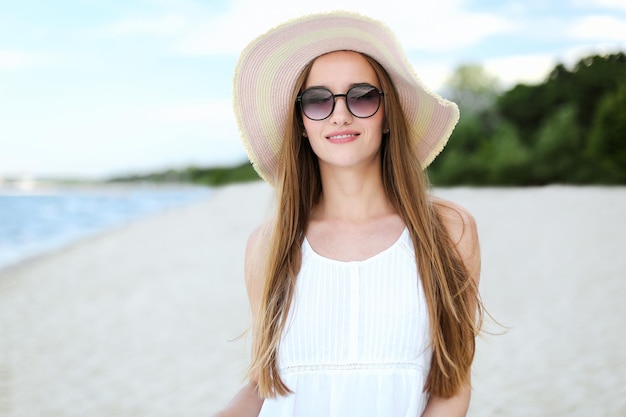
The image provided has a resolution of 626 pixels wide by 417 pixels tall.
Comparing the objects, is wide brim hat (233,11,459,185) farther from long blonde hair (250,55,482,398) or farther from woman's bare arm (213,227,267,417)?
woman's bare arm (213,227,267,417)

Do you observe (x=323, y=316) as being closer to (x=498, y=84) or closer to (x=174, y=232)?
(x=174, y=232)

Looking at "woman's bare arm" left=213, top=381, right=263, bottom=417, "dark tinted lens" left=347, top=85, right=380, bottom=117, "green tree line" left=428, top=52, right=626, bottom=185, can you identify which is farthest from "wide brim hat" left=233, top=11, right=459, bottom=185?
"green tree line" left=428, top=52, right=626, bottom=185

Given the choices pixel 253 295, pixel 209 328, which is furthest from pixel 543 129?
pixel 253 295

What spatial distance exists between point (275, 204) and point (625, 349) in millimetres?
4415

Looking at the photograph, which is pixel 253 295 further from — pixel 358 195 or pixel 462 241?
pixel 462 241

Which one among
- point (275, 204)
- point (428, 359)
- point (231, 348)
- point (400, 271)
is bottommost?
point (231, 348)

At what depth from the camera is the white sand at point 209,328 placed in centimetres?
501

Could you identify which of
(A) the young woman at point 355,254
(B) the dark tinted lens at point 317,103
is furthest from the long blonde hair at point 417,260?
(B) the dark tinted lens at point 317,103

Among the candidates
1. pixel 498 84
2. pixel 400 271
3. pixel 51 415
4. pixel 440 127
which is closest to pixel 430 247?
pixel 400 271

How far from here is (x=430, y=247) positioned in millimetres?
1873

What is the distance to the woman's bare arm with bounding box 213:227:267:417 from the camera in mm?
1949

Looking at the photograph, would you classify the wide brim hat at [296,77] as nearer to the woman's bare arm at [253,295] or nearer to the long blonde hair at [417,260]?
the long blonde hair at [417,260]

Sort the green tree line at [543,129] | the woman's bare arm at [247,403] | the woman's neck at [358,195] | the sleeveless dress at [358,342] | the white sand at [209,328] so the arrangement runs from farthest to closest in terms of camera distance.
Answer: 1. the green tree line at [543,129]
2. the white sand at [209,328]
3. the woman's neck at [358,195]
4. the woman's bare arm at [247,403]
5. the sleeveless dress at [358,342]

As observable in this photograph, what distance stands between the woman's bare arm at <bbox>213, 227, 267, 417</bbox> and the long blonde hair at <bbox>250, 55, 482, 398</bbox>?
0.24ft
